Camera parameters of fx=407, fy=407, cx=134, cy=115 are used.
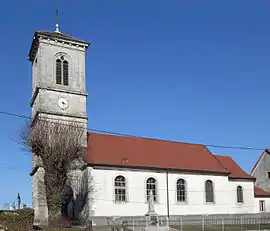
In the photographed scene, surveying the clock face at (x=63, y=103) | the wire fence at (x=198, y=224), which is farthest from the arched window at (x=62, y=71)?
the wire fence at (x=198, y=224)

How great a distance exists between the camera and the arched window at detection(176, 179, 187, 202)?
138 ft

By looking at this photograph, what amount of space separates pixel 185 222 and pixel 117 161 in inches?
342

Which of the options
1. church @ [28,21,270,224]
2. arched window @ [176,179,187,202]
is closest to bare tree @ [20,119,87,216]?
church @ [28,21,270,224]

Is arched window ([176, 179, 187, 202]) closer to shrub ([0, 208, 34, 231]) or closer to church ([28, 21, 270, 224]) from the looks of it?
church ([28, 21, 270, 224])

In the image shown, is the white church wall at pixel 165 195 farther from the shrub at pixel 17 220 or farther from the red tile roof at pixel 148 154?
the shrub at pixel 17 220

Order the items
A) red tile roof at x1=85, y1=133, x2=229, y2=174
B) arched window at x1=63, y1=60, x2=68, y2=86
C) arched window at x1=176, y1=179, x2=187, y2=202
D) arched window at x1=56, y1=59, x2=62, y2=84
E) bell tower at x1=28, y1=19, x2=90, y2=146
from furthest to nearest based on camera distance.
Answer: arched window at x1=176, y1=179, x2=187, y2=202
arched window at x1=63, y1=60, x2=68, y2=86
arched window at x1=56, y1=59, x2=62, y2=84
red tile roof at x1=85, y1=133, x2=229, y2=174
bell tower at x1=28, y1=19, x2=90, y2=146

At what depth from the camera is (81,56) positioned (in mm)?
42938

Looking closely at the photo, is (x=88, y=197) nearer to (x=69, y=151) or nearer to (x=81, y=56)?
(x=69, y=151)

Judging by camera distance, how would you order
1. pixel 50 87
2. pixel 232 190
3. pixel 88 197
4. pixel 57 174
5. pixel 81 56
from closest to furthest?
pixel 57 174 < pixel 88 197 < pixel 50 87 < pixel 81 56 < pixel 232 190

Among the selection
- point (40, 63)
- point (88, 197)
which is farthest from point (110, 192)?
point (40, 63)

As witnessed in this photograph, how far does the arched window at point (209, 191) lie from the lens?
143 ft

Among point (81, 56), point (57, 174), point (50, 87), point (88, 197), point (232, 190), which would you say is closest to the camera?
point (57, 174)

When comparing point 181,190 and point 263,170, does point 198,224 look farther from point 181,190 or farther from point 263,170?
point 263,170

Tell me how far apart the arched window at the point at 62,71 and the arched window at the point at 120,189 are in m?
11.0
